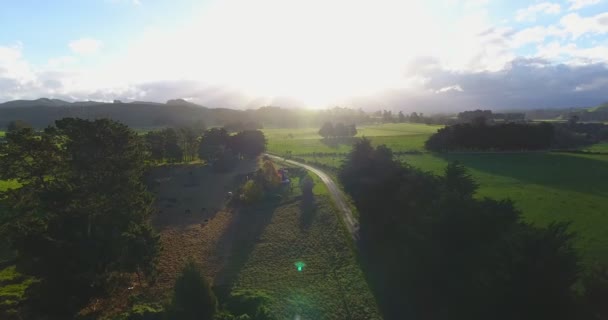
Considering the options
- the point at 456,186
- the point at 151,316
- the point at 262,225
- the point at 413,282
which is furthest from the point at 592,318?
the point at 262,225

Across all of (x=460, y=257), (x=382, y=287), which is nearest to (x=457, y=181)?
(x=460, y=257)

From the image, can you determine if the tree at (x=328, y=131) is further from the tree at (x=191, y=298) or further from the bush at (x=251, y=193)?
the tree at (x=191, y=298)

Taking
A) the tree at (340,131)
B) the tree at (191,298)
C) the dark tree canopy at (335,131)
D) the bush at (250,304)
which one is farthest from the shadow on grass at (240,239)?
the tree at (340,131)

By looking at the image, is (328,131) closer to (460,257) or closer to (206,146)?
(206,146)

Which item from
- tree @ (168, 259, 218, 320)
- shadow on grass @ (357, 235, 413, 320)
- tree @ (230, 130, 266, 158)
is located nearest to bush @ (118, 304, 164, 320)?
tree @ (168, 259, 218, 320)

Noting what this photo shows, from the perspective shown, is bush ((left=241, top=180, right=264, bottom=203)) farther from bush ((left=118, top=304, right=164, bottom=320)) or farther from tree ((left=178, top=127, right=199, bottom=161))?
tree ((left=178, top=127, right=199, bottom=161))

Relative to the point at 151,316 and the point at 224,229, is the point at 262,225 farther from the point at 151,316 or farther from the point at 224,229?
the point at 151,316
